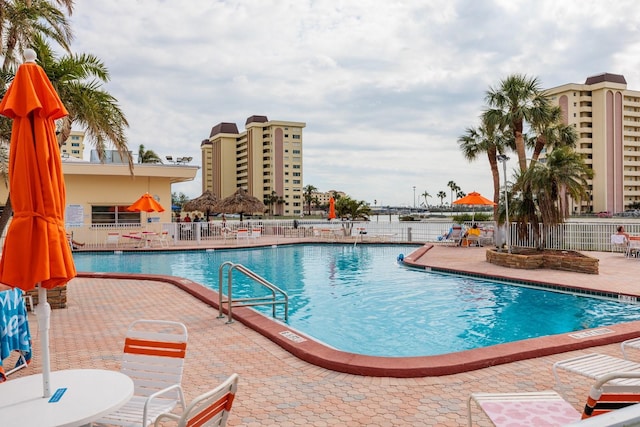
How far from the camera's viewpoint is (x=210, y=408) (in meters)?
2.51

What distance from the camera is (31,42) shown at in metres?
11.0

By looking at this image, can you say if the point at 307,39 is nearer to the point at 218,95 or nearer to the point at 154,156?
the point at 218,95

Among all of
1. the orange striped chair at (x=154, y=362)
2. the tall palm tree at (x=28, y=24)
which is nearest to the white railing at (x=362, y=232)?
the tall palm tree at (x=28, y=24)

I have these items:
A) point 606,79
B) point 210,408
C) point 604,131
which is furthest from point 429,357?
point 606,79

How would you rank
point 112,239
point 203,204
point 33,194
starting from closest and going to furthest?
point 33,194 < point 112,239 < point 203,204

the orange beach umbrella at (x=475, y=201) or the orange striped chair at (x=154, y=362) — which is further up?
the orange beach umbrella at (x=475, y=201)

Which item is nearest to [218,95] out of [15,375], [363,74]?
[363,74]

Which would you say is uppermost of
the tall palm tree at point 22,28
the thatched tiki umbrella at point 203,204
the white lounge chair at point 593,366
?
the tall palm tree at point 22,28

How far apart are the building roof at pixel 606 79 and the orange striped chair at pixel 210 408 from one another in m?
91.0

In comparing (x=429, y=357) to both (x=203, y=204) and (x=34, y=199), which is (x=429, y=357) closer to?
(x=34, y=199)

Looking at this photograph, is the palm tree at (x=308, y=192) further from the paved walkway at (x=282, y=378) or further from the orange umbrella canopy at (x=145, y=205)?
the paved walkway at (x=282, y=378)

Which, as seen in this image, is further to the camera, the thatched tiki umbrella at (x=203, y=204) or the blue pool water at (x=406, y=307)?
the thatched tiki umbrella at (x=203, y=204)

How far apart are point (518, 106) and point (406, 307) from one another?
17273 mm

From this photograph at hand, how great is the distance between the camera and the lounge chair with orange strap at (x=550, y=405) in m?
2.58
